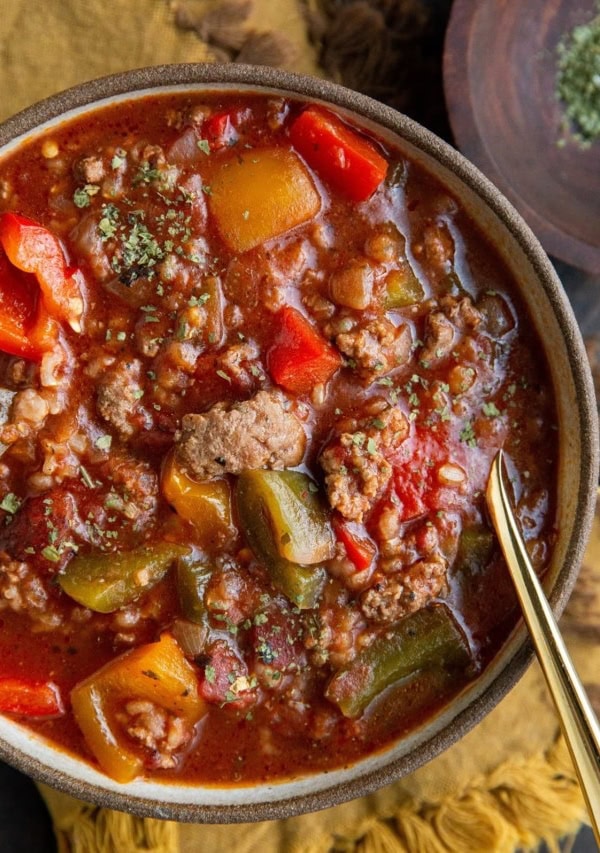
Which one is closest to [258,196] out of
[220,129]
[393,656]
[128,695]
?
[220,129]

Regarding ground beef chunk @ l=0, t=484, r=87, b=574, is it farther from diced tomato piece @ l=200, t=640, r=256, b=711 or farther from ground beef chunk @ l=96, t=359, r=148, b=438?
diced tomato piece @ l=200, t=640, r=256, b=711

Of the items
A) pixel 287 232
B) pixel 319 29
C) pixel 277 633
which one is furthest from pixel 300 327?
pixel 319 29

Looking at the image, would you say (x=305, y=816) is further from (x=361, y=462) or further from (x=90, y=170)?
(x=90, y=170)

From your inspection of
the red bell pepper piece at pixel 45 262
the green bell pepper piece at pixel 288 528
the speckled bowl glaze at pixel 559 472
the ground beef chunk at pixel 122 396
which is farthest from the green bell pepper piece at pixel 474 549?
the red bell pepper piece at pixel 45 262

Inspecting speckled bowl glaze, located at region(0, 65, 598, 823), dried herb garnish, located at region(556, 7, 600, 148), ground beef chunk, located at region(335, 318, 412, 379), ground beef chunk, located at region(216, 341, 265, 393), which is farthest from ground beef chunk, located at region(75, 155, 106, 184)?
dried herb garnish, located at region(556, 7, 600, 148)

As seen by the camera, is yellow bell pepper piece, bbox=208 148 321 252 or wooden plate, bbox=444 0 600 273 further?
wooden plate, bbox=444 0 600 273

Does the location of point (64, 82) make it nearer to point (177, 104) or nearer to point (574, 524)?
point (177, 104)
